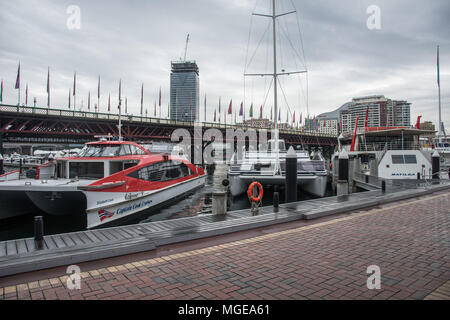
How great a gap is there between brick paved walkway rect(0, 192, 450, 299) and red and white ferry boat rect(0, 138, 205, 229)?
681 centimetres

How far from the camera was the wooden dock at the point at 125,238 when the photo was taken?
555 cm

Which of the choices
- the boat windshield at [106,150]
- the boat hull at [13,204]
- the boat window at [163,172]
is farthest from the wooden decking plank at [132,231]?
the boat hull at [13,204]

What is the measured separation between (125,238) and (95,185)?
5182 millimetres

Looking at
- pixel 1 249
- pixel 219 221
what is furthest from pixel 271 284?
pixel 1 249

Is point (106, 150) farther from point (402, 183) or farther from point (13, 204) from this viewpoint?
point (402, 183)

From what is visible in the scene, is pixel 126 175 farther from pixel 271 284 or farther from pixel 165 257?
pixel 271 284

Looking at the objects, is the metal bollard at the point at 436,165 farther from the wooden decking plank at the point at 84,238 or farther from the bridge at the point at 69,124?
the wooden decking plank at the point at 84,238

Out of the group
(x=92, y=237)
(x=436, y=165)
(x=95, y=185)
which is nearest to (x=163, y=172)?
(x=95, y=185)

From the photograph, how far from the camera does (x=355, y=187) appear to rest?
2409 centimetres

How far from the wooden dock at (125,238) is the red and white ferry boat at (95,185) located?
4251 mm

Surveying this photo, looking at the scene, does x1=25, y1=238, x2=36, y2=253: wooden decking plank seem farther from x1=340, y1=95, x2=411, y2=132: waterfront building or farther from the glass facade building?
the glass facade building

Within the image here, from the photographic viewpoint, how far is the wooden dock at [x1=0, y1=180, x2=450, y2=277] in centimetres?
555

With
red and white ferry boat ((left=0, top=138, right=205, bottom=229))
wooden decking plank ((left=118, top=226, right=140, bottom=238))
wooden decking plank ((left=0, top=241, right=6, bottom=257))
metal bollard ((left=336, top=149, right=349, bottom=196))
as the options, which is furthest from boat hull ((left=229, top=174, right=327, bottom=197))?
wooden decking plank ((left=0, top=241, right=6, bottom=257))

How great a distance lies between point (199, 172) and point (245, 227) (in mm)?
17906
